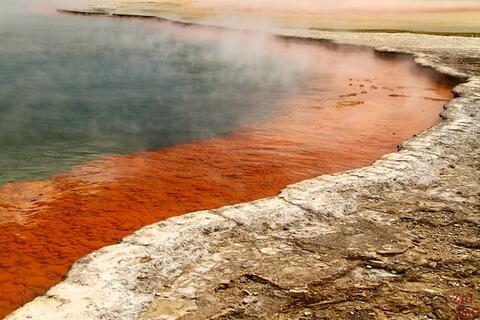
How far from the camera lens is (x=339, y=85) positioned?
1475 centimetres

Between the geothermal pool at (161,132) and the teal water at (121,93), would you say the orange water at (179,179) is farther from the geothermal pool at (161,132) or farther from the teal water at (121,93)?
the teal water at (121,93)

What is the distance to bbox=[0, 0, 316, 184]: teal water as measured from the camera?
9.38 meters

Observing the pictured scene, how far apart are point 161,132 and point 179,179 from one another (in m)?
3.14

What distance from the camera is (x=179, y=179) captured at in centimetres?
736

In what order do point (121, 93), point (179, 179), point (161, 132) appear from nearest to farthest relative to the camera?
point (179, 179) < point (161, 132) < point (121, 93)

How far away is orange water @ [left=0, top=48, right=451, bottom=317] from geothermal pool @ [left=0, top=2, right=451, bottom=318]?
25 millimetres

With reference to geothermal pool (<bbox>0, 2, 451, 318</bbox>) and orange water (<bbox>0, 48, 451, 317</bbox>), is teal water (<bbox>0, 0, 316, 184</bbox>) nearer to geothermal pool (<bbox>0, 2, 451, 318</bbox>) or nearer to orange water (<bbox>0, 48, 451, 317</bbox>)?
geothermal pool (<bbox>0, 2, 451, 318</bbox>)

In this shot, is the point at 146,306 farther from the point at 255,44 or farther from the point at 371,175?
the point at 255,44

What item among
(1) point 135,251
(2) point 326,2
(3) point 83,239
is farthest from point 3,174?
(2) point 326,2

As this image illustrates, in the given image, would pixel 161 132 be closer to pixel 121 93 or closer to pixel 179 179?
pixel 179 179

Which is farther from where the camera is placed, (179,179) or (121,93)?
(121,93)

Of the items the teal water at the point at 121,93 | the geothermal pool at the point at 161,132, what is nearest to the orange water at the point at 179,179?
the geothermal pool at the point at 161,132

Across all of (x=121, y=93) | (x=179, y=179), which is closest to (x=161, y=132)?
(x=179, y=179)

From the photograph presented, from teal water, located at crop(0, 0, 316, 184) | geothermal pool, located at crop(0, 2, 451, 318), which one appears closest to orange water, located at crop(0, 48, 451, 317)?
geothermal pool, located at crop(0, 2, 451, 318)
